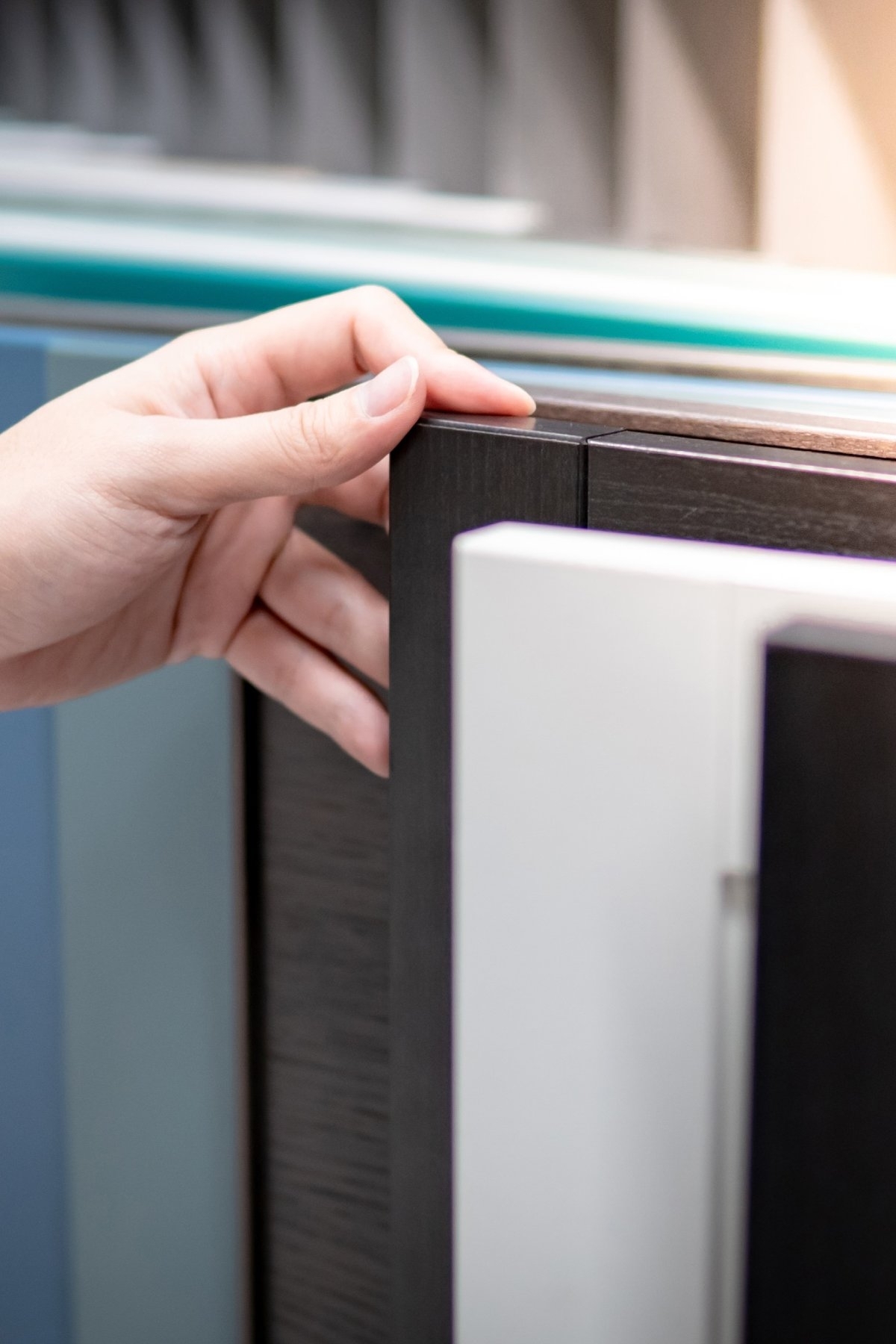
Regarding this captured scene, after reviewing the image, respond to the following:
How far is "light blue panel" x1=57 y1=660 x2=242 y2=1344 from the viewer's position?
1.84ft

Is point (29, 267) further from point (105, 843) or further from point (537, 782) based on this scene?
point (537, 782)

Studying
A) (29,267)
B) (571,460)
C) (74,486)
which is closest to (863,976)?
(571,460)

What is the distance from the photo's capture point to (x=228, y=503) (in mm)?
455

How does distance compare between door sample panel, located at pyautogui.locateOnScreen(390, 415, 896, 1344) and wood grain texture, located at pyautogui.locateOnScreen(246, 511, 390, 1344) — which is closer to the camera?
door sample panel, located at pyautogui.locateOnScreen(390, 415, 896, 1344)

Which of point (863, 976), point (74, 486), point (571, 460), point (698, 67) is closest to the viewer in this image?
point (863, 976)

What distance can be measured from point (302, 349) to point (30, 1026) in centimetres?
32

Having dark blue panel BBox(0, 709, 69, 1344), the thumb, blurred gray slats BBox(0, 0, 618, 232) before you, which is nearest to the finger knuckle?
the thumb

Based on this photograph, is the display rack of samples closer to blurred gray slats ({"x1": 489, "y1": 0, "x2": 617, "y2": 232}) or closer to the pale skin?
the pale skin

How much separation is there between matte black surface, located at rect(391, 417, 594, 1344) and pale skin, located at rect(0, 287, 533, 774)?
0.03 m

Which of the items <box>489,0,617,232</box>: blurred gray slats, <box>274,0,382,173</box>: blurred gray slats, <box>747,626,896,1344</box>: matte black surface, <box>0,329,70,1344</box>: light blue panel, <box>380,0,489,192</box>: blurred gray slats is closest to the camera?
<box>747,626,896,1344</box>: matte black surface

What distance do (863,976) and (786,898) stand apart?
2cm

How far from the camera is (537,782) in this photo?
0.31m

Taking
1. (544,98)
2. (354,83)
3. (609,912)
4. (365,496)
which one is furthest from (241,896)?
(354,83)

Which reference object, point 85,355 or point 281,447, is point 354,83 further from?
point 281,447
